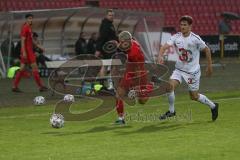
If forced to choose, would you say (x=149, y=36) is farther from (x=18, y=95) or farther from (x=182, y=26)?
(x=182, y=26)

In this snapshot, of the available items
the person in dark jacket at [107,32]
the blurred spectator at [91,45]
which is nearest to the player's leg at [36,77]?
the person in dark jacket at [107,32]

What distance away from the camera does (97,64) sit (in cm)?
2231

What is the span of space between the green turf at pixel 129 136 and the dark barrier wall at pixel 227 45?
1940 cm

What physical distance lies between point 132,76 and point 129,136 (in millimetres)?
3258

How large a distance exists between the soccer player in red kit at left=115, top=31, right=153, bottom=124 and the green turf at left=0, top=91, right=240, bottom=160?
16.3 inches

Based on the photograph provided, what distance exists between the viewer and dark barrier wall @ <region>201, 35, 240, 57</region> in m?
37.3

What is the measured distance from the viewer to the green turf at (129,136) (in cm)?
1098

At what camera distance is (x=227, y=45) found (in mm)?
37688

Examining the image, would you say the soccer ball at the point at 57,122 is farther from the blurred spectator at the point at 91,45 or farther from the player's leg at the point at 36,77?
the blurred spectator at the point at 91,45

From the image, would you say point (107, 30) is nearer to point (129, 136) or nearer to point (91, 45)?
point (91, 45)

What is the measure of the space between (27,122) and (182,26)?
3735mm

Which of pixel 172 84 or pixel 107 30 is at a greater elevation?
pixel 107 30

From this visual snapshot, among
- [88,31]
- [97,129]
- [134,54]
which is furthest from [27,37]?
[88,31]

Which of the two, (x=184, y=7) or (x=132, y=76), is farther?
(x=184, y=7)
